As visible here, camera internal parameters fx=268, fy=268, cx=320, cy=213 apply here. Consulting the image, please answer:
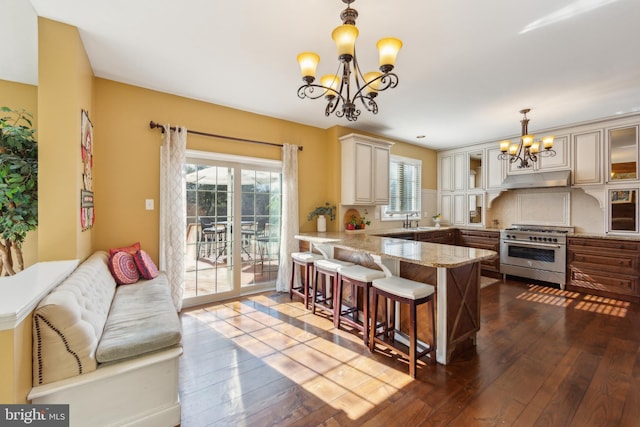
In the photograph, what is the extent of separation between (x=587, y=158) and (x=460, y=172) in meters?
2.03

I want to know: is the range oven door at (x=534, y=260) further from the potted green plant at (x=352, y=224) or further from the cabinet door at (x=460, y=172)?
the potted green plant at (x=352, y=224)

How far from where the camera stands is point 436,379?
204 centimetres

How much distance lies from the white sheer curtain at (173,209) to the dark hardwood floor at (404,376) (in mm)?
526

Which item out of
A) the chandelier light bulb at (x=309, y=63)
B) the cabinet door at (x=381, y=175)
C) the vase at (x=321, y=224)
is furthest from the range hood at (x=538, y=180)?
the chandelier light bulb at (x=309, y=63)

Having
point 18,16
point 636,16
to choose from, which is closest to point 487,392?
point 636,16

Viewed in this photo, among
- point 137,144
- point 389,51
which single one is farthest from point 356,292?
point 137,144

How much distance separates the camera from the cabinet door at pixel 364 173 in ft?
14.5

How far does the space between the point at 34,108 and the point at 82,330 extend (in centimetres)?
300

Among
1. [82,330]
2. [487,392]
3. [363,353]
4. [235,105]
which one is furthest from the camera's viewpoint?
[235,105]

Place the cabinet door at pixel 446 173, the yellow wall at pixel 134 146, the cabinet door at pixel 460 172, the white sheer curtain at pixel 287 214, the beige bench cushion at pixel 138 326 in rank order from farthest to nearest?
the cabinet door at pixel 446 173 < the cabinet door at pixel 460 172 < the white sheer curtain at pixel 287 214 < the yellow wall at pixel 134 146 < the beige bench cushion at pixel 138 326

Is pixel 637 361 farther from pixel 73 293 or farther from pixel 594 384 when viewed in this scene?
pixel 73 293

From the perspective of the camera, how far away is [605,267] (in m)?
3.93

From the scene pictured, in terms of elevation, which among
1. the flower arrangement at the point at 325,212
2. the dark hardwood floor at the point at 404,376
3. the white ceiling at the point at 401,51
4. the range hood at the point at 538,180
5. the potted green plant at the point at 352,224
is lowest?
the dark hardwood floor at the point at 404,376

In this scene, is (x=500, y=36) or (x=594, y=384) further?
(x=500, y=36)
